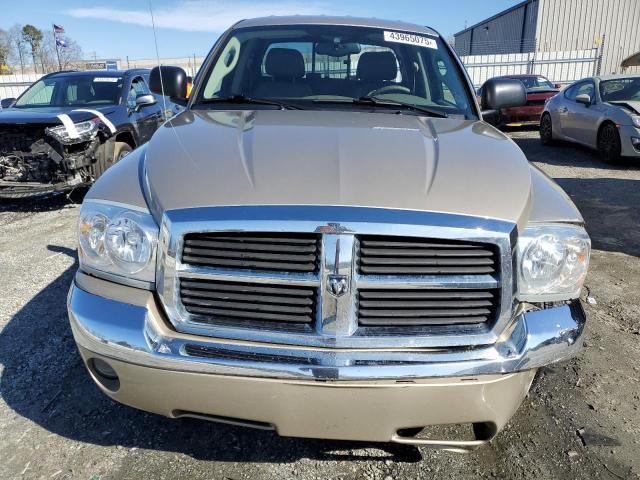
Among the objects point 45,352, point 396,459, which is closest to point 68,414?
point 45,352

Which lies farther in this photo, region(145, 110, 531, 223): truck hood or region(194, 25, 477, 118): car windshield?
region(194, 25, 477, 118): car windshield

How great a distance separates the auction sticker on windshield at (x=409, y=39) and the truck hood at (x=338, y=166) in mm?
1045

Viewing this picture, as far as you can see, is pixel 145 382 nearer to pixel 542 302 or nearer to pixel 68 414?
pixel 68 414

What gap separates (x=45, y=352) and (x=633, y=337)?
146 inches

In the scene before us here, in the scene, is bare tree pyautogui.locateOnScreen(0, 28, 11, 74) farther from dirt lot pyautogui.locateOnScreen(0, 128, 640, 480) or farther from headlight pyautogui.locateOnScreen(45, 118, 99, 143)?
dirt lot pyautogui.locateOnScreen(0, 128, 640, 480)

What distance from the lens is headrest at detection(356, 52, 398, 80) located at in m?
3.20

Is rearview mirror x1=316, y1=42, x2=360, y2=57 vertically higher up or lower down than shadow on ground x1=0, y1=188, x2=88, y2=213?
higher up

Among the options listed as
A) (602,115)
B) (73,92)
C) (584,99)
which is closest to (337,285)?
(73,92)

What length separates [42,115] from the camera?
20.3 ft

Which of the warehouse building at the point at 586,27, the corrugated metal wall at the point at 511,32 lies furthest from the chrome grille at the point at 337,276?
the warehouse building at the point at 586,27

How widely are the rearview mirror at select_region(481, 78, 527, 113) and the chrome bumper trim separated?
2015 millimetres

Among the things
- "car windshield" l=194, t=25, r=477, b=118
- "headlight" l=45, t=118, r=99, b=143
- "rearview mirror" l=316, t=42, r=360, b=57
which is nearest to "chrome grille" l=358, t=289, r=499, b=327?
"car windshield" l=194, t=25, r=477, b=118

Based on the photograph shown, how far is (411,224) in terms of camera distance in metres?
1.70

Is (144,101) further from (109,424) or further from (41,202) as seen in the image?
(109,424)
